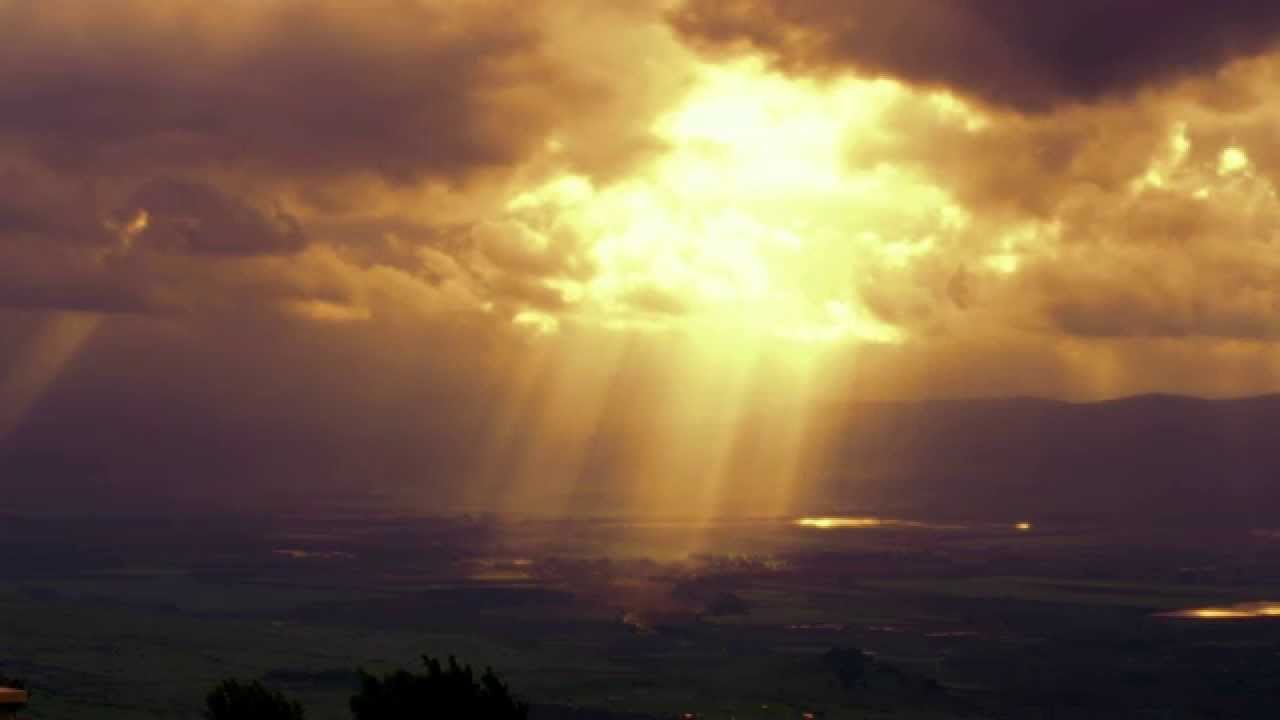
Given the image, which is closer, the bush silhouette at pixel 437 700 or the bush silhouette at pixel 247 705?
the bush silhouette at pixel 247 705

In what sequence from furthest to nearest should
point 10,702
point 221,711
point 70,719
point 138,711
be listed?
point 138,711 < point 70,719 < point 221,711 < point 10,702

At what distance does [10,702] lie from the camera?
53.3m

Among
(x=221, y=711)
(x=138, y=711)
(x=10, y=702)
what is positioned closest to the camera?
(x=10, y=702)

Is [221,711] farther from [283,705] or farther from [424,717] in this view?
[424,717]

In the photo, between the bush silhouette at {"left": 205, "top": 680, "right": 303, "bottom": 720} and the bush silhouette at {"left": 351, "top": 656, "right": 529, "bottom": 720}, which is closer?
the bush silhouette at {"left": 205, "top": 680, "right": 303, "bottom": 720}

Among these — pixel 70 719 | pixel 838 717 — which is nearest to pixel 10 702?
pixel 70 719

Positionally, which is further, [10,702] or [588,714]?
[588,714]

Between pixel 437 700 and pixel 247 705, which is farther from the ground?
pixel 437 700

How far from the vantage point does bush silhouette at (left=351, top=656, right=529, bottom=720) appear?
7131 centimetres

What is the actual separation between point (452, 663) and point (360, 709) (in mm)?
4303

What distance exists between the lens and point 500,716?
2800 inches

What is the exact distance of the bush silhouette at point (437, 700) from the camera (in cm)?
7131

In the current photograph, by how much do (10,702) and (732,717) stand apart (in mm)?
150309

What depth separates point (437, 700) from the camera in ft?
236
